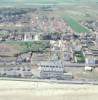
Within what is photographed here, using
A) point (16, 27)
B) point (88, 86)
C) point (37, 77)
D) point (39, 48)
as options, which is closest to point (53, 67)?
point (37, 77)

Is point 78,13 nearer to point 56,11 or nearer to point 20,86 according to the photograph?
point 56,11

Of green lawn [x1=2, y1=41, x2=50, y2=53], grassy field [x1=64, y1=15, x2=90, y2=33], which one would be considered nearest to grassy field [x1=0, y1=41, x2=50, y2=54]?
green lawn [x1=2, y1=41, x2=50, y2=53]

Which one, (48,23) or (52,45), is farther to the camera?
(48,23)

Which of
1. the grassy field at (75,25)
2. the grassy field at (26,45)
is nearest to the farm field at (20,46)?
the grassy field at (26,45)

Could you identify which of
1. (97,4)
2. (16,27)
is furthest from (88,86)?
(97,4)

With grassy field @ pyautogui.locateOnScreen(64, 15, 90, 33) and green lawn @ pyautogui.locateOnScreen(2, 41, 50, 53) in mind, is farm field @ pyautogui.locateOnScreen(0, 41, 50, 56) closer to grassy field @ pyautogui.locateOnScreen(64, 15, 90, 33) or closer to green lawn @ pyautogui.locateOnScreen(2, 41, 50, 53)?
green lawn @ pyautogui.locateOnScreen(2, 41, 50, 53)

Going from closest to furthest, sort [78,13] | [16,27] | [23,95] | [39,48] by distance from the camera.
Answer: [23,95]
[39,48]
[16,27]
[78,13]

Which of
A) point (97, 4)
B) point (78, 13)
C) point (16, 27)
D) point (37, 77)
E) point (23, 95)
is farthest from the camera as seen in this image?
point (97, 4)

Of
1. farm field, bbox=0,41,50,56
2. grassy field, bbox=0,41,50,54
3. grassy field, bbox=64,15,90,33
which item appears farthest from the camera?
grassy field, bbox=64,15,90,33
